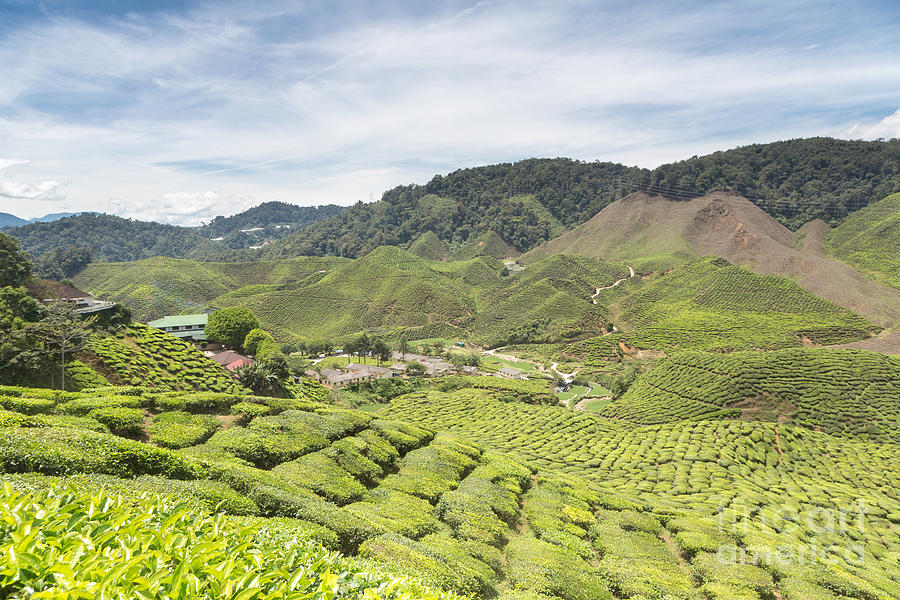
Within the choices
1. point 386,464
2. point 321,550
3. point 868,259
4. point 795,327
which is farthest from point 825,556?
point 868,259

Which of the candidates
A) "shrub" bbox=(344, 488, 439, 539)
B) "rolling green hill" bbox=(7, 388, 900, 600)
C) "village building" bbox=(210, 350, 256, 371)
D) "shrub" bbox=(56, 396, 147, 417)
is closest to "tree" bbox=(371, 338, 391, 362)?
"village building" bbox=(210, 350, 256, 371)

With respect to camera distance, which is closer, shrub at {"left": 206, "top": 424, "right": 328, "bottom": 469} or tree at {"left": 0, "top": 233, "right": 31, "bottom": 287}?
shrub at {"left": 206, "top": 424, "right": 328, "bottom": 469}

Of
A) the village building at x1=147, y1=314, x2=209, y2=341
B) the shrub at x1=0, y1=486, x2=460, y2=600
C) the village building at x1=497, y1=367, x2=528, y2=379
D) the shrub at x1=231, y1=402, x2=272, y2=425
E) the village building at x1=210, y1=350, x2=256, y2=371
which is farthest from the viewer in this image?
the village building at x1=497, y1=367, x2=528, y2=379

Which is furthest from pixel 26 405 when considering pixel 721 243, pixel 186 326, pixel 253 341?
pixel 721 243

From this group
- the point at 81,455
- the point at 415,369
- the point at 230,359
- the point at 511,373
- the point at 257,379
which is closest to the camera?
the point at 81,455

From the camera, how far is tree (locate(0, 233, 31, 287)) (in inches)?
1519

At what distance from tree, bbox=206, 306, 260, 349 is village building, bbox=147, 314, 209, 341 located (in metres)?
5.35

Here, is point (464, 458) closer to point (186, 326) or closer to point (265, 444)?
point (265, 444)

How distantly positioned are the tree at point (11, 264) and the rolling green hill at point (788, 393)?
220 feet

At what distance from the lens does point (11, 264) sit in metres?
39.3

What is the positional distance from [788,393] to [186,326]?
8938cm

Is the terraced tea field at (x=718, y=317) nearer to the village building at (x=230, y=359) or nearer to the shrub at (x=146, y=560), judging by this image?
the village building at (x=230, y=359)

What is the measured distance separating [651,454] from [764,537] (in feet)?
49.2

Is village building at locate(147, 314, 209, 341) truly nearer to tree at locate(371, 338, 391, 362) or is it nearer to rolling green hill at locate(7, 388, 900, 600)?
tree at locate(371, 338, 391, 362)
